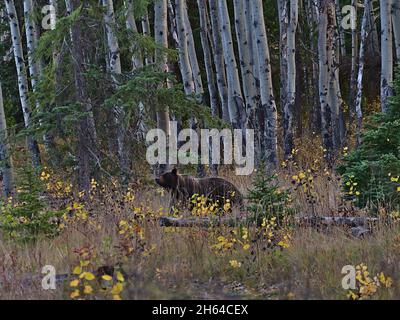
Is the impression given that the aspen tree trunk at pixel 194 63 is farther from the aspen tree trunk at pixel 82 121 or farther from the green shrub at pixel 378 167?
the green shrub at pixel 378 167

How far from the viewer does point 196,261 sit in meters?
7.12

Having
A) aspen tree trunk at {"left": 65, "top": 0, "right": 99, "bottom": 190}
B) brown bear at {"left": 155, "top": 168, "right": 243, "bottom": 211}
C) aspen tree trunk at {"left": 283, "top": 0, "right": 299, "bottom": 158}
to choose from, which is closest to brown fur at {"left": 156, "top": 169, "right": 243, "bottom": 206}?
brown bear at {"left": 155, "top": 168, "right": 243, "bottom": 211}

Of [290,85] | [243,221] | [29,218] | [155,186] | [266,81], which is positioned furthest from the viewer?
Answer: [290,85]

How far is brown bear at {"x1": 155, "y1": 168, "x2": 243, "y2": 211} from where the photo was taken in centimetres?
1058

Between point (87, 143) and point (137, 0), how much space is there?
2501mm

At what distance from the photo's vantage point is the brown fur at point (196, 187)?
10.6m

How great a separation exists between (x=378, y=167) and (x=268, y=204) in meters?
1.54

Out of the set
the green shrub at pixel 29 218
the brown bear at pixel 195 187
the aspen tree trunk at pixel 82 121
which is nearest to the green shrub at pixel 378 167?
the brown bear at pixel 195 187

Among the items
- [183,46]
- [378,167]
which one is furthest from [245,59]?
[378,167]

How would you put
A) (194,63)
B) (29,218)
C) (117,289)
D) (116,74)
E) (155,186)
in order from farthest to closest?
(194,63) → (155,186) → (116,74) → (29,218) → (117,289)

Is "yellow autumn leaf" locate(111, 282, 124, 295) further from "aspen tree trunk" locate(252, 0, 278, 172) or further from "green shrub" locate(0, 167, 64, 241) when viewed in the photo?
"aspen tree trunk" locate(252, 0, 278, 172)

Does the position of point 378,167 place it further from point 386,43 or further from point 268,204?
point 386,43
